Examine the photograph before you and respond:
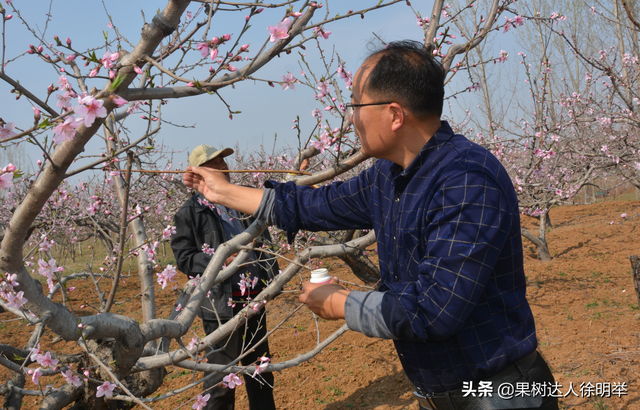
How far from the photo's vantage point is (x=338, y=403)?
12.1ft

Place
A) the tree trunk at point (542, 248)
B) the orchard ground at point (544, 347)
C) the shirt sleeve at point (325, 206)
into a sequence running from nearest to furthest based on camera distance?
the shirt sleeve at point (325, 206), the orchard ground at point (544, 347), the tree trunk at point (542, 248)

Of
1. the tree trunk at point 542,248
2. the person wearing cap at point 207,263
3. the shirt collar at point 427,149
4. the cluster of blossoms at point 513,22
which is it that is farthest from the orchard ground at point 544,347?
the cluster of blossoms at point 513,22

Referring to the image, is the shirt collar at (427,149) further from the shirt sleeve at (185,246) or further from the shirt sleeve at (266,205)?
the shirt sleeve at (185,246)

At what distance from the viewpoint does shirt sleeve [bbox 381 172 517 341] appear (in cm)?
116

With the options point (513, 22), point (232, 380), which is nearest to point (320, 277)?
point (232, 380)

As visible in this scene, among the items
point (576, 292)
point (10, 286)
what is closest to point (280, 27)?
point (10, 286)

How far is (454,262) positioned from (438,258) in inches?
1.7

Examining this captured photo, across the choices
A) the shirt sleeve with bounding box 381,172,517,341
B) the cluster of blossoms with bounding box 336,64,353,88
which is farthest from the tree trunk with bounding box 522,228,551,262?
the shirt sleeve with bounding box 381,172,517,341

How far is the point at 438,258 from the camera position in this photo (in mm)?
1181

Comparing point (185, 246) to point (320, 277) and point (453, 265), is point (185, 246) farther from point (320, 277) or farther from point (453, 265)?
point (453, 265)

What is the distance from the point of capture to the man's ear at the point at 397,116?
4.52 feet

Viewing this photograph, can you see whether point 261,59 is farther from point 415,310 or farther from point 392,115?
point 415,310

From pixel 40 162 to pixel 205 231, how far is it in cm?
170

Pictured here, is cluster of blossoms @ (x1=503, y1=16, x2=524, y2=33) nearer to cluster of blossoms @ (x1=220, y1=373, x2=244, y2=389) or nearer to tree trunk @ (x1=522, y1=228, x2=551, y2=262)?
cluster of blossoms @ (x1=220, y1=373, x2=244, y2=389)
